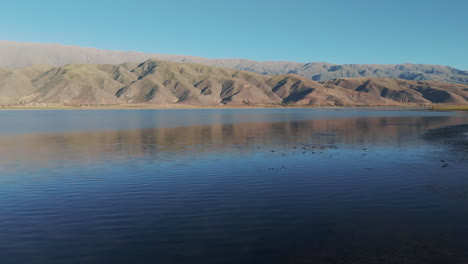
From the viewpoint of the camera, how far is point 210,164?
143 ft

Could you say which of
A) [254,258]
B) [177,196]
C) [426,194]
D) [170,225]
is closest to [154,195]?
[177,196]

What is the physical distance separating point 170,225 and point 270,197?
932 cm

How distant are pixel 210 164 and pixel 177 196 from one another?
15346 mm

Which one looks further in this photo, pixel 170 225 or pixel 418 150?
pixel 418 150

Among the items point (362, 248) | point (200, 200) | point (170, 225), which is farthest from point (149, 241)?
point (362, 248)

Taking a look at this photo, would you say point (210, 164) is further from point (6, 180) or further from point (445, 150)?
point (445, 150)

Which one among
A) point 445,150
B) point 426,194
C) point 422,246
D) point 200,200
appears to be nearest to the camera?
point 422,246

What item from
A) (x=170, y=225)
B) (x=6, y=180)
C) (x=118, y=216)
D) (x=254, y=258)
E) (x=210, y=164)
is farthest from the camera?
(x=210, y=164)

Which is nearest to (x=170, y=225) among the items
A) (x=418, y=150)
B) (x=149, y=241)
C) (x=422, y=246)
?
(x=149, y=241)

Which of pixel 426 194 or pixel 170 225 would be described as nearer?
pixel 170 225

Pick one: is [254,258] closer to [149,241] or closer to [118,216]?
[149,241]

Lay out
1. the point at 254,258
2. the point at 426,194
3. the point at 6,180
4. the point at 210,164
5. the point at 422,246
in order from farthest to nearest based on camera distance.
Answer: the point at 210,164 < the point at 6,180 < the point at 426,194 < the point at 422,246 < the point at 254,258

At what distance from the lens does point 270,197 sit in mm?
28078

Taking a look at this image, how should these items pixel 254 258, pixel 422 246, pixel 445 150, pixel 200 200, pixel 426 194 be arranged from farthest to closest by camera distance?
pixel 445 150, pixel 426 194, pixel 200 200, pixel 422 246, pixel 254 258
